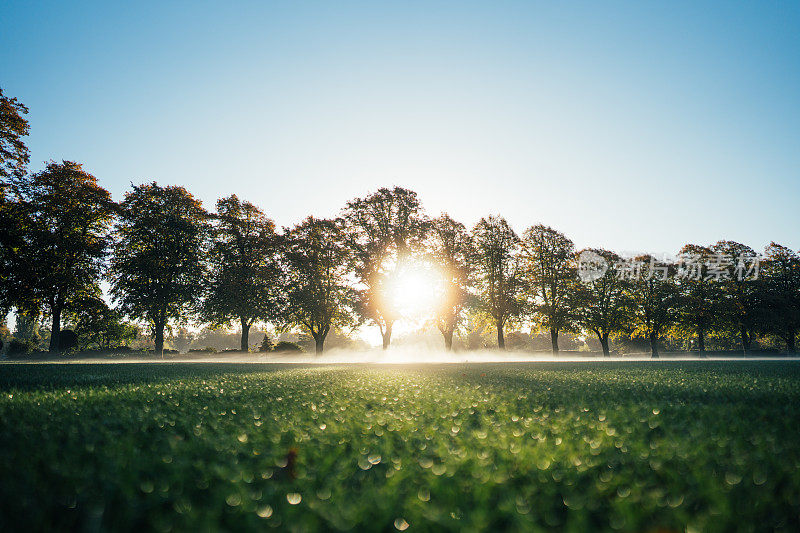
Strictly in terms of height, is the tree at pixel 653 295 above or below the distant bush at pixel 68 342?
above

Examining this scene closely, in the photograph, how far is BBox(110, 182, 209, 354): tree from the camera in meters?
33.9

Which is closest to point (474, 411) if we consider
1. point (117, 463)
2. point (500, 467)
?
point (500, 467)

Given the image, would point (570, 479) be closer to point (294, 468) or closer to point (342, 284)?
point (294, 468)

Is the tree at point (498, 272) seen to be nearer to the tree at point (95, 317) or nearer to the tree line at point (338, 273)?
the tree line at point (338, 273)

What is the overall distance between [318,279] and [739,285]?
5386 centimetres

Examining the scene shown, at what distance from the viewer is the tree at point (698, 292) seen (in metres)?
45.1

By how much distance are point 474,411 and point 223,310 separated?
35.3 metres

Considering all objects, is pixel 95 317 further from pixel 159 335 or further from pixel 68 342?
pixel 68 342

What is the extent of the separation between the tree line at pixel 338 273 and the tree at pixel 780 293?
17cm

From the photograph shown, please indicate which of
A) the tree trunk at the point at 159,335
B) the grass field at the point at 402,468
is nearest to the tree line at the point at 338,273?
the tree trunk at the point at 159,335

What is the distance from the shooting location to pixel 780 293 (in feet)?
154

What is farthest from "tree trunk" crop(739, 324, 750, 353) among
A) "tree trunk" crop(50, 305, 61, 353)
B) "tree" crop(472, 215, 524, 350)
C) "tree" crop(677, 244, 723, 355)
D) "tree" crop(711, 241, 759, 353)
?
"tree trunk" crop(50, 305, 61, 353)

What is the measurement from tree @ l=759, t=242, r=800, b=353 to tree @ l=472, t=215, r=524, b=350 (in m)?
32.7

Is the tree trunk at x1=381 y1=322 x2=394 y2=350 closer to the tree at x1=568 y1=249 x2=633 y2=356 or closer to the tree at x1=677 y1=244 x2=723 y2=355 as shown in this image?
the tree at x1=568 y1=249 x2=633 y2=356
